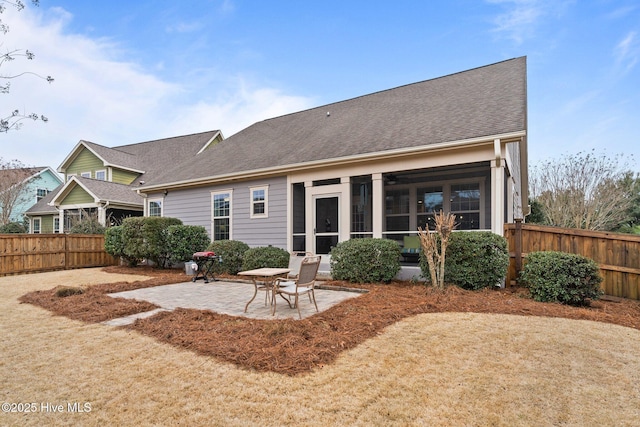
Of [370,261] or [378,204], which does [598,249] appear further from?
[378,204]

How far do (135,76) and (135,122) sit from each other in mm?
5952

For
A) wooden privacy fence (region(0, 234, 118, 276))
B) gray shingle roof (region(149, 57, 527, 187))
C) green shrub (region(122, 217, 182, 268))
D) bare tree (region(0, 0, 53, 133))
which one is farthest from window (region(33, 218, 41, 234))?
bare tree (region(0, 0, 53, 133))

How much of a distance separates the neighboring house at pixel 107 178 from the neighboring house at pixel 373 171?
5061 millimetres

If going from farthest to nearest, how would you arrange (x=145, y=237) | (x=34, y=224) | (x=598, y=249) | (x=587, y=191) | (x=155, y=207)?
(x=34, y=224)
(x=587, y=191)
(x=155, y=207)
(x=145, y=237)
(x=598, y=249)

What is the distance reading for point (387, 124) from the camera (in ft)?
33.7

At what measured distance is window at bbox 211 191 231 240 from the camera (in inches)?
465

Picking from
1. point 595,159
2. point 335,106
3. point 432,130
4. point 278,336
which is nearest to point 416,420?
point 278,336

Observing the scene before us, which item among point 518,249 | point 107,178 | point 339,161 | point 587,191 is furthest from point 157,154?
point 587,191

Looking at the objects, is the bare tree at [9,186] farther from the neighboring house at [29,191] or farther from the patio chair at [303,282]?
the patio chair at [303,282]

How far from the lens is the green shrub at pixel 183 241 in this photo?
11.2 metres

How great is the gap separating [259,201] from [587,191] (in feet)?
55.3

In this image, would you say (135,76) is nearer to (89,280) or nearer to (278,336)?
(89,280)

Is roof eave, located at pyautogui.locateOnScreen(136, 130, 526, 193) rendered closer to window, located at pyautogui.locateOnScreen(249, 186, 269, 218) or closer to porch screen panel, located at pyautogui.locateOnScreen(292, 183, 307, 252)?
window, located at pyautogui.locateOnScreen(249, 186, 269, 218)

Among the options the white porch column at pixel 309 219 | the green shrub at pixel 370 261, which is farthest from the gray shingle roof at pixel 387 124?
the green shrub at pixel 370 261
